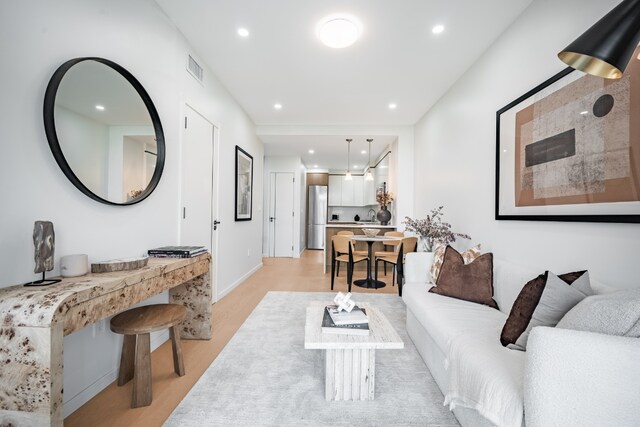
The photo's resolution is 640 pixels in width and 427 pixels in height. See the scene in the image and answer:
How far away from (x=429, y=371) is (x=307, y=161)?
675cm

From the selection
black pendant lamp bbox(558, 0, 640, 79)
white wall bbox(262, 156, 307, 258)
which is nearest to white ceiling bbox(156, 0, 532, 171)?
black pendant lamp bbox(558, 0, 640, 79)

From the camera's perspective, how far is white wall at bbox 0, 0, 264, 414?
1305 mm

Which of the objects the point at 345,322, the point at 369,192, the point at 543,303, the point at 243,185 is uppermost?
the point at 369,192

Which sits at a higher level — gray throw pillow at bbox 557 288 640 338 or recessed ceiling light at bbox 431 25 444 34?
recessed ceiling light at bbox 431 25 444 34

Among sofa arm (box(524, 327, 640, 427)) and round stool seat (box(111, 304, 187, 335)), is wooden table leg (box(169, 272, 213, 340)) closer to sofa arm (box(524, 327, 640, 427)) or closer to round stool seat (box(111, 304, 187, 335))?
round stool seat (box(111, 304, 187, 335))

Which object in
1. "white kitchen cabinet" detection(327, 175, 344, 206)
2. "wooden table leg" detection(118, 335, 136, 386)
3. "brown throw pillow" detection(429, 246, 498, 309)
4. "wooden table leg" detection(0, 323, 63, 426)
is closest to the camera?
"wooden table leg" detection(0, 323, 63, 426)

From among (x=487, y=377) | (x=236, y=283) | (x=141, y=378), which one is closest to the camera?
(x=487, y=377)

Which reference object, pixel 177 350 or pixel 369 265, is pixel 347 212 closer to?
pixel 369 265

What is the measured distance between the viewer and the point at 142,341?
167 cm

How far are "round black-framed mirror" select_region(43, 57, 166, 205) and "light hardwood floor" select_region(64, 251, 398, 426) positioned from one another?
47.7 inches

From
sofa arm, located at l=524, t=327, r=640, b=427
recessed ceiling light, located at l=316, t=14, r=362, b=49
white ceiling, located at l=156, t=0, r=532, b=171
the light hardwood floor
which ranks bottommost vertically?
the light hardwood floor

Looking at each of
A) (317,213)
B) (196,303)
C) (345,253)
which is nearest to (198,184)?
(196,303)

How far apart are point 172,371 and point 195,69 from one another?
2803 millimetres

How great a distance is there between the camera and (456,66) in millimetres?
3145
